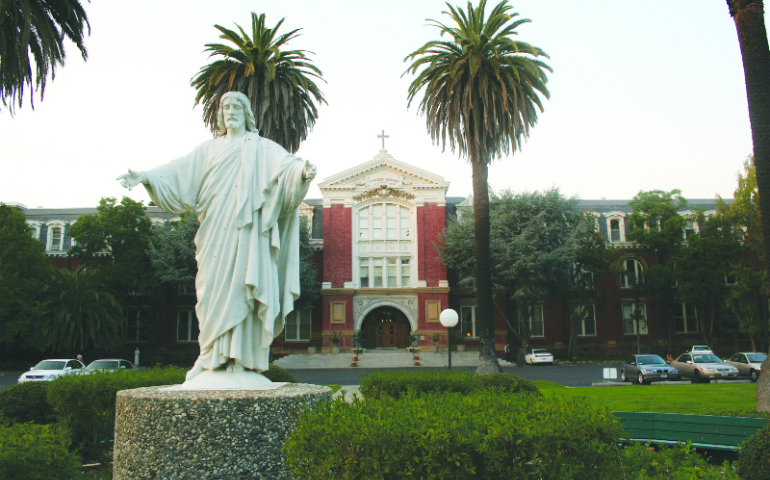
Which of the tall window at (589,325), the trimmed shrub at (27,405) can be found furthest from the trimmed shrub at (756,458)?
the tall window at (589,325)

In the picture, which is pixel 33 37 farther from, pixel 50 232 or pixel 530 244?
pixel 50 232

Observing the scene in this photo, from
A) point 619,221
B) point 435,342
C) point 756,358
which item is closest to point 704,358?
point 756,358

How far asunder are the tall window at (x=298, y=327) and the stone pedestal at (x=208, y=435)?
39.1 m

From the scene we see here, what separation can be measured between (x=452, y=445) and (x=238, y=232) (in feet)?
9.64

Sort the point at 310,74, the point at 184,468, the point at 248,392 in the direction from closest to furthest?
the point at 184,468
the point at 248,392
the point at 310,74

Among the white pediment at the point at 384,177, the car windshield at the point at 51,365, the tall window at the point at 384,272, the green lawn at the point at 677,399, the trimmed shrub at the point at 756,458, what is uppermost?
the white pediment at the point at 384,177

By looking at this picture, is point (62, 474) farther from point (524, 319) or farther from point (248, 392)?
point (524, 319)

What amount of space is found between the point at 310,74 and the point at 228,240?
699 inches

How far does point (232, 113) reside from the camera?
5883 millimetres

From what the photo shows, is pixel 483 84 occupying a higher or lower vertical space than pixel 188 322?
higher

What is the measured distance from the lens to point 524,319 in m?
38.3

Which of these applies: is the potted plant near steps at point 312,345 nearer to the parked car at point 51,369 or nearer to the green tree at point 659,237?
the parked car at point 51,369

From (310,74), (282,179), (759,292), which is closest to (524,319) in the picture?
(759,292)

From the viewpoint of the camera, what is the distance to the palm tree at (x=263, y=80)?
20.7 metres
